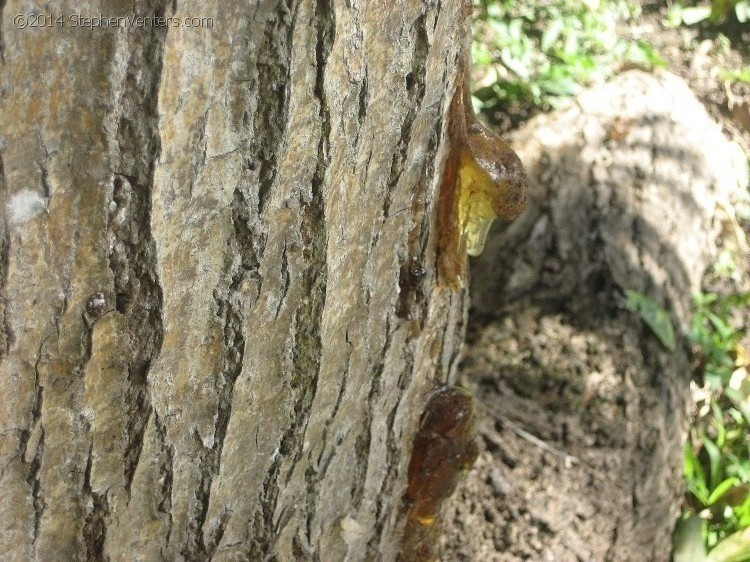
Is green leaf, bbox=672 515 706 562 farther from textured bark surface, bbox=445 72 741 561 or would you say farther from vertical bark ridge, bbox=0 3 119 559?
vertical bark ridge, bbox=0 3 119 559

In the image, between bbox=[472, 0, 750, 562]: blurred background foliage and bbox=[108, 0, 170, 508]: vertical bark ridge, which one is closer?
bbox=[108, 0, 170, 508]: vertical bark ridge

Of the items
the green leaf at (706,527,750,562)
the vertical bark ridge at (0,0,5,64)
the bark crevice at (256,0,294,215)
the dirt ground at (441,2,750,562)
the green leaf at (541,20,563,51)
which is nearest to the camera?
the vertical bark ridge at (0,0,5,64)

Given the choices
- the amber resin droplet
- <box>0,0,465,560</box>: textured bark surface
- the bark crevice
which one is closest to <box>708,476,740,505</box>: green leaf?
the amber resin droplet

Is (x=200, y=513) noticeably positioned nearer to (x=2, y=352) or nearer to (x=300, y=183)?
(x=2, y=352)

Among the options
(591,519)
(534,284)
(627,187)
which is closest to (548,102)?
(627,187)

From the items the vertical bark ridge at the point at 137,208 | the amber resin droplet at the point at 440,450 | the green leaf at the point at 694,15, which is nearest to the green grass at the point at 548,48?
the green leaf at the point at 694,15

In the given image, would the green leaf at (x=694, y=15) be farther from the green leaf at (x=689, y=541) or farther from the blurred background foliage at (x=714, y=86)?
the green leaf at (x=689, y=541)

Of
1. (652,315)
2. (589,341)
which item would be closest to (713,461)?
(652,315)
